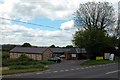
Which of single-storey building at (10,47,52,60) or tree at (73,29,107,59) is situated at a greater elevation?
tree at (73,29,107,59)

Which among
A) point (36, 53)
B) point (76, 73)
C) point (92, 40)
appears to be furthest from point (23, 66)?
point (36, 53)

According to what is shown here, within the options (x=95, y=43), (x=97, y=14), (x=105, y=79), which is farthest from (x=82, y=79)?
(x=97, y=14)

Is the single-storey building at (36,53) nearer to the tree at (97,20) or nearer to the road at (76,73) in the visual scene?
the tree at (97,20)

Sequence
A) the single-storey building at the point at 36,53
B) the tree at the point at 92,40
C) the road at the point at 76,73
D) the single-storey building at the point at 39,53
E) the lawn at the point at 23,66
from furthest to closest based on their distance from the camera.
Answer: the single-storey building at the point at 39,53 < the single-storey building at the point at 36,53 < the tree at the point at 92,40 < the lawn at the point at 23,66 < the road at the point at 76,73

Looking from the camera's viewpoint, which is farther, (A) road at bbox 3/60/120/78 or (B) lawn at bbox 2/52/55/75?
(B) lawn at bbox 2/52/55/75

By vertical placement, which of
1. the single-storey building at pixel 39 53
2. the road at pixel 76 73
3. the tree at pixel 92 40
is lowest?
the road at pixel 76 73

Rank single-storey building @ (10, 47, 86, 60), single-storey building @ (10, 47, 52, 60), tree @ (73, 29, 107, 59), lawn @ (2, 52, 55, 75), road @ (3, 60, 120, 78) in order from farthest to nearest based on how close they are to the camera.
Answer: single-storey building @ (10, 47, 86, 60) → single-storey building @ (10, 47, 52, 60) → tree @ (73, 29, 107, 59) → lawn @ (2, 52, 55, 75) → road @ (3, 60, 120, 78)

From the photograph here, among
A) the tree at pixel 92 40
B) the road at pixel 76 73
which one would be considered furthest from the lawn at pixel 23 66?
the tree at pixel 92 40

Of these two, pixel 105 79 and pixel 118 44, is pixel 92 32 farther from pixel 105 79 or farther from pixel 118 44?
pixel 105 79

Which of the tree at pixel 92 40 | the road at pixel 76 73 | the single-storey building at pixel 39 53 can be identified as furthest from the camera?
the single-storey building at pixel 39 53

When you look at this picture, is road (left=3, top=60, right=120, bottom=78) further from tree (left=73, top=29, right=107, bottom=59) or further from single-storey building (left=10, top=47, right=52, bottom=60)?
single-storey building (left=10, top=47, right=52, bottom=60)

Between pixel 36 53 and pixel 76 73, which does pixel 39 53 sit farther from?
pixel 76 73

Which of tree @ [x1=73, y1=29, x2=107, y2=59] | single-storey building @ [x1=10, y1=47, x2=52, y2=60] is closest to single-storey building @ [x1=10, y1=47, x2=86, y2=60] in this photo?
single-storey building @ [x1=10, y1=47, x2=52, y2=60]

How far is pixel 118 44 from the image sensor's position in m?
84.6
